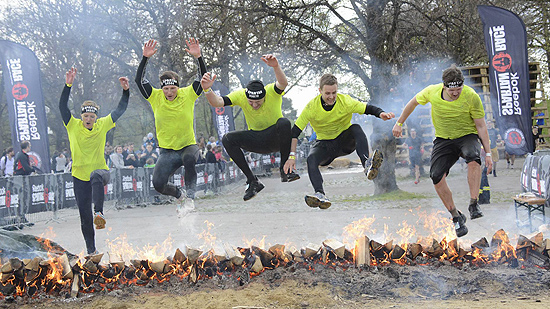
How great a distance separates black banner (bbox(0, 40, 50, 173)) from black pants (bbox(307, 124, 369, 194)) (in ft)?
33.6

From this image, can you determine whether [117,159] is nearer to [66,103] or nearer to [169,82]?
[66,103]

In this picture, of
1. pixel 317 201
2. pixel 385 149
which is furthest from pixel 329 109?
pixel 385 149

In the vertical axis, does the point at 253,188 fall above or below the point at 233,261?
above

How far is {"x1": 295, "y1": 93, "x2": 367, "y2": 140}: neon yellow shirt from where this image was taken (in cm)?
634

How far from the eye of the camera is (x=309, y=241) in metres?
8.35

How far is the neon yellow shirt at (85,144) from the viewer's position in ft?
22.1

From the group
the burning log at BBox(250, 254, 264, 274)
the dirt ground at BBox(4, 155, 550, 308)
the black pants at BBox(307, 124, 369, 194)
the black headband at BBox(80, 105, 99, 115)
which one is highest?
the black headband at BBox(80, 105, 99, 115)

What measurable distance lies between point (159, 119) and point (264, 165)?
17.1 meters

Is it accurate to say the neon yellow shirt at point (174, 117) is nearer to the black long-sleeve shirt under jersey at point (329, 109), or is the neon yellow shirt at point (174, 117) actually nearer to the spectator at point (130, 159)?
the black long-sleeve shirt under jersey at point (329, 109)

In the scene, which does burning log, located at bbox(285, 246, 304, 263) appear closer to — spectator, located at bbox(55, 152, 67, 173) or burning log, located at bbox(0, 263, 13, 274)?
burning log, located at bbox(0, 263, 13, 274)

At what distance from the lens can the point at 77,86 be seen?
990 inches

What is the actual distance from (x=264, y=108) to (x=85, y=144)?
261cm

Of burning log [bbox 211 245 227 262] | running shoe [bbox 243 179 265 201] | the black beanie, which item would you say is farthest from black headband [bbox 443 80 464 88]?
burning log [bbox 211 245 227 262]

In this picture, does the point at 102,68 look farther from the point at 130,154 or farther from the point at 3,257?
the point at 3,257
